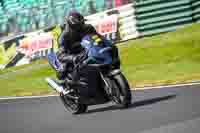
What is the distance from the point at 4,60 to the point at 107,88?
1785 cm

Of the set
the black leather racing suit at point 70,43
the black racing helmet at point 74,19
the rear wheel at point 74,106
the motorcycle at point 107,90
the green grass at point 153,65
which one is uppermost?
the black racing helmet at point 74,19

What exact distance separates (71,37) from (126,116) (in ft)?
5.85

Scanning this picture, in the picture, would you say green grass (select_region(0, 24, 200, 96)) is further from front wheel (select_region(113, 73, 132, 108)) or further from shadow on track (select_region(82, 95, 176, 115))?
front wheel (select_region(113, 73, 132, 108))

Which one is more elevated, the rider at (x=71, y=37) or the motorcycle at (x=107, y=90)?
the rider at (x=71, y=37)

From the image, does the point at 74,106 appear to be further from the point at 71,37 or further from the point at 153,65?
the point at 153,65

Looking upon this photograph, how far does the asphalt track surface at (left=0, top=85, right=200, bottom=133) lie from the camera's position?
7.93m

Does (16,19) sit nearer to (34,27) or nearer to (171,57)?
(34,27)

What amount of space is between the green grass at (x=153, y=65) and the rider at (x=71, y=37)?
338 centimetres

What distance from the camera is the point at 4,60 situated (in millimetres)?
26641

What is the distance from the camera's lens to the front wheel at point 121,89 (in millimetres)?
9143

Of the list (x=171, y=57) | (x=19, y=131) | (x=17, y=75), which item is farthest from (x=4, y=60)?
(x=19, y=131)

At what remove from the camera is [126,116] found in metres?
9.03

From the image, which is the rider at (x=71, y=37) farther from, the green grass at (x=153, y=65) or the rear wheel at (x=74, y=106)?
the green grass at (x=153, y=65)

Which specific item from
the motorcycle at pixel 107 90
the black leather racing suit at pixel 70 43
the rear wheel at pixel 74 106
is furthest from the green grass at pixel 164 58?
the black leather racing suit at pixel 70 43
